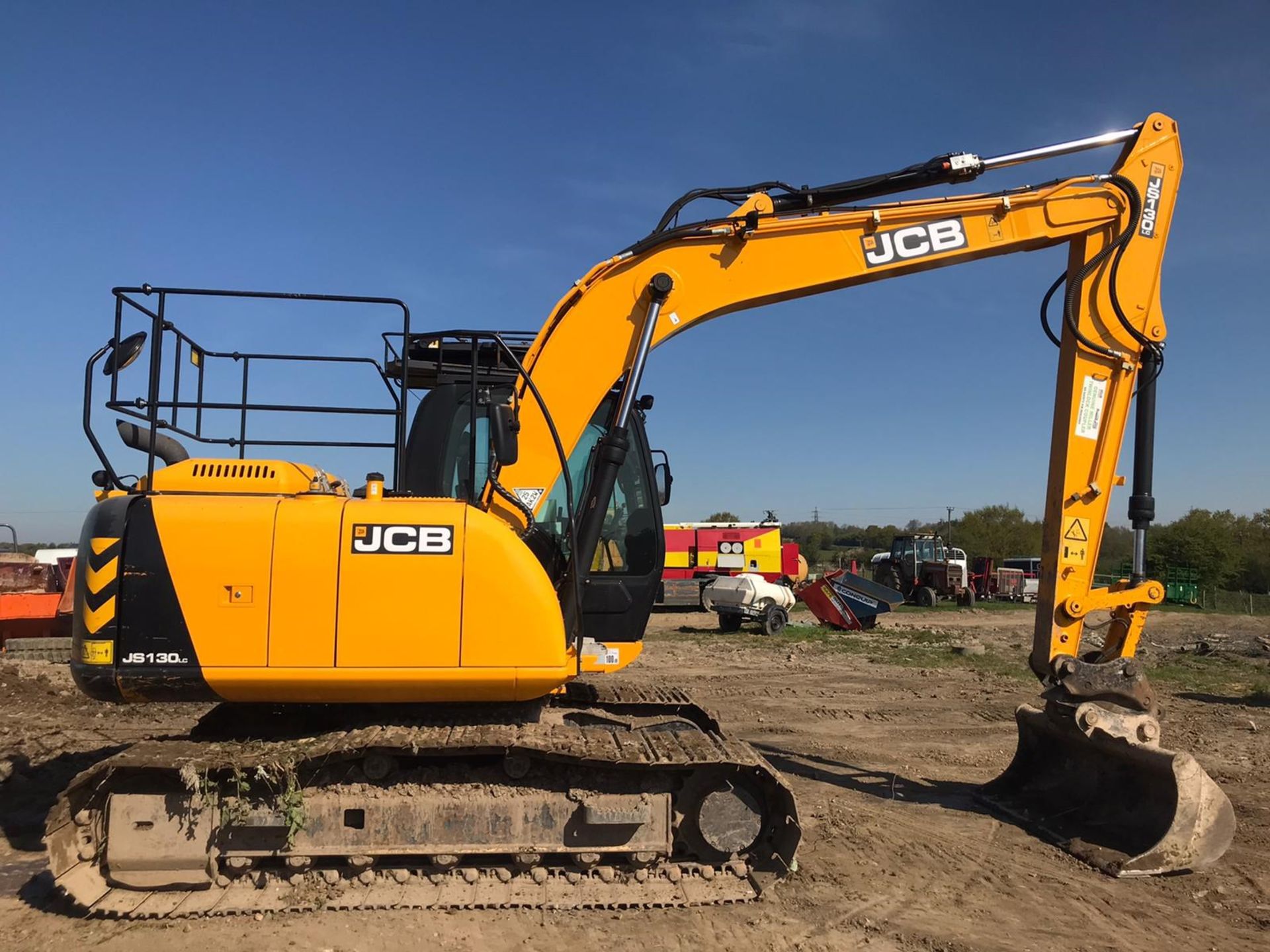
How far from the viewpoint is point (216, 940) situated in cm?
441

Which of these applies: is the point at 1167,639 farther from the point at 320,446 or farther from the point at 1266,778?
the point at 320,446

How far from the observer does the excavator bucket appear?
17.4ft

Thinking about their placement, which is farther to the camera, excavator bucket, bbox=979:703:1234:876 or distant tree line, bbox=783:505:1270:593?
distant tree line, bbox=783:505:1270:593

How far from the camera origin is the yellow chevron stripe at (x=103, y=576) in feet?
15.2

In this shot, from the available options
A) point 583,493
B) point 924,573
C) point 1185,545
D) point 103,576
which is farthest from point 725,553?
point 1185,545

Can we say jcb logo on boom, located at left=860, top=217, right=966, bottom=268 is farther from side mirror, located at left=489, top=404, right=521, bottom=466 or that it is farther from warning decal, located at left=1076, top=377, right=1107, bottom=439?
side mirror, located at left=489, top=404, right=521, bottom=466

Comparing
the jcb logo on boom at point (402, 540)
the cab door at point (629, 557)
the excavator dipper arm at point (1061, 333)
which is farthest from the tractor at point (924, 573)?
the jcb logo on boom at point (402, 540)

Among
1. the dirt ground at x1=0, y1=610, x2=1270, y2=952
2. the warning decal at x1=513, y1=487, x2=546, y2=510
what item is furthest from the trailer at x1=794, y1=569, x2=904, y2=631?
the warning decal at x1=513, y1=487, x2=546, y2=510

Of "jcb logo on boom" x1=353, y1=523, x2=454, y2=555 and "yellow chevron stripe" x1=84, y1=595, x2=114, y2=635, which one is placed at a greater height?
"jcb logo on boom" x1=353, y1=523, x2=454, y2=555

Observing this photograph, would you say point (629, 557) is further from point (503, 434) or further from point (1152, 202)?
point (1152, 202)

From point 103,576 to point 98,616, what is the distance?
21 centimetres

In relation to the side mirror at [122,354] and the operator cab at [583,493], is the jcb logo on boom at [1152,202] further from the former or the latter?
the side mirror at [122,354]

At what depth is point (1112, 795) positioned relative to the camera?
6.02 metres

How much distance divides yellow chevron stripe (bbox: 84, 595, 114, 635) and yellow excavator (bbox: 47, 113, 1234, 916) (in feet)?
0.06
